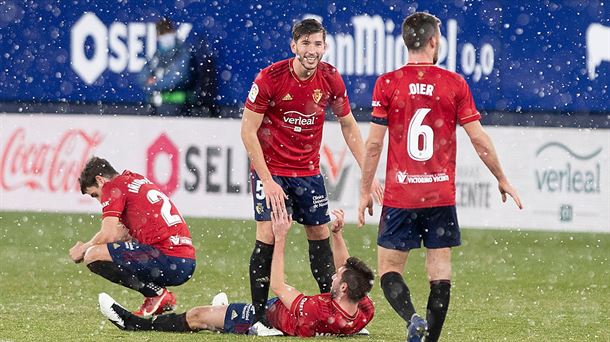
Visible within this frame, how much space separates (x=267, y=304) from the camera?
9000 millimetres

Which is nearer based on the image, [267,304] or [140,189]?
[267,304]

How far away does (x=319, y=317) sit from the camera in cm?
865

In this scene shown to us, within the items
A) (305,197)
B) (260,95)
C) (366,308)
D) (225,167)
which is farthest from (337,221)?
(225,167)

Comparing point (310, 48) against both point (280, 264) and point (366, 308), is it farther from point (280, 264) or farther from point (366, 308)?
point (366, 308)

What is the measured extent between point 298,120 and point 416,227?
1406mm

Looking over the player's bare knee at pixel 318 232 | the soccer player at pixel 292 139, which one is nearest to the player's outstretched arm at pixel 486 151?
the soccer player at pixel 292 139

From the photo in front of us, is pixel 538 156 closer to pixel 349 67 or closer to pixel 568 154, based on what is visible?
pixel 568 154

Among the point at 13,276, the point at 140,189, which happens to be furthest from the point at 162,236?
the point at 13,276

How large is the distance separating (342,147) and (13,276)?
5.16m

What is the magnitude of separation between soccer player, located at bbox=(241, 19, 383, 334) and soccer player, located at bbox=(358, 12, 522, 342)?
95 centimetres

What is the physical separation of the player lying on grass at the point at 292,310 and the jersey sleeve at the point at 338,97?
794 millimetres

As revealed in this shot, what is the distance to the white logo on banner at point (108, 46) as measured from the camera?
1742 cm

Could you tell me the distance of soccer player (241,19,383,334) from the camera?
888 centimetres

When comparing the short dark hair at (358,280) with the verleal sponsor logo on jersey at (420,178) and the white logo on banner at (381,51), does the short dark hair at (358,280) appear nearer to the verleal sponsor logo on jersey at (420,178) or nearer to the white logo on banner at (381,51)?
the verleal sponsor logo on jersey at (420,178)
